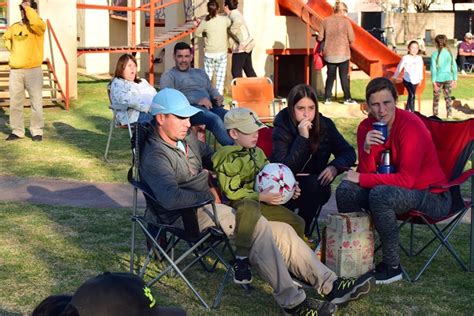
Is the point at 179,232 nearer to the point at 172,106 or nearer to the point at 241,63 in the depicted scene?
the point at 172,106

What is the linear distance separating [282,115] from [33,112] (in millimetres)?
6559

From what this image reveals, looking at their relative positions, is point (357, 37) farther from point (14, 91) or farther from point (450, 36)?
point (450, 36)

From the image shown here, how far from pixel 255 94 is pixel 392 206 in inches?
237

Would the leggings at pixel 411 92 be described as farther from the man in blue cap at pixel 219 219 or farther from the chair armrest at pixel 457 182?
the man in blue cap at pixel 219 219

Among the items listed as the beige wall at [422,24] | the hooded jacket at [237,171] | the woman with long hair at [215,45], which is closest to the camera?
the hooded jacket at [237,171]

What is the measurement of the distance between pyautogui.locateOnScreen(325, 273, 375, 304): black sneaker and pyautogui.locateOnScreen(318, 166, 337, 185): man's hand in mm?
1067

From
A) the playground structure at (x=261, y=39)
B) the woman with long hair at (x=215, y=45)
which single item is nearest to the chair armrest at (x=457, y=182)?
the woman with long hair at (x=215, y=45)

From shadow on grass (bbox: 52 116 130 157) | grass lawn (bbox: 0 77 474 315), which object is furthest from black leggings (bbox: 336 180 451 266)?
shadow on grass (bbox: 52 116 130 157)

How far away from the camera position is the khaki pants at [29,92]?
12.5 m

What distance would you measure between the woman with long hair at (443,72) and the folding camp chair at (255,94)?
17.2ft

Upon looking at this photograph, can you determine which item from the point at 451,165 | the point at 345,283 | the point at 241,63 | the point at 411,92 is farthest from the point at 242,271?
the point at 411,92

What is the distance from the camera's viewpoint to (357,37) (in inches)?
713

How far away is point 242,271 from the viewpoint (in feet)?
18.5

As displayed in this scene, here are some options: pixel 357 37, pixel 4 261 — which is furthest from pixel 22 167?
pixel 357 37
